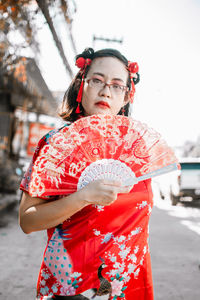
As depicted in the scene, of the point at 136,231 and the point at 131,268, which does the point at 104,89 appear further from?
the point at 131,268

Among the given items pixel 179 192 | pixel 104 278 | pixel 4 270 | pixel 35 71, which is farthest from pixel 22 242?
pixel 179 192

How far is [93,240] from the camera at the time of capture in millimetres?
1061

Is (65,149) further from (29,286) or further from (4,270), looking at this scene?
(4,270)

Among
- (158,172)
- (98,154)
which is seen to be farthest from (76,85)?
(158,172)

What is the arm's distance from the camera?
36.6 inches

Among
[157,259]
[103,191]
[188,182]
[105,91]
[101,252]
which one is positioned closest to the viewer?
[103,191]

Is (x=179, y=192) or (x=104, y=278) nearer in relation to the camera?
(x=104, y=278)

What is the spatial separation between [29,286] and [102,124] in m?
2.69

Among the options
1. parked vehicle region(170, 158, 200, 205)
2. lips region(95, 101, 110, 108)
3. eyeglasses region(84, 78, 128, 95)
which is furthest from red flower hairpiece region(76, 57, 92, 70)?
parked vehicle region(170, 158, 200, 205)

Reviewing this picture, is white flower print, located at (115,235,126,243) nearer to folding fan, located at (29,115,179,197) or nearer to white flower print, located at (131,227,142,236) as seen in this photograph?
white flower print, located at (131,227,142,236)

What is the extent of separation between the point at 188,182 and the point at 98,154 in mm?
8597

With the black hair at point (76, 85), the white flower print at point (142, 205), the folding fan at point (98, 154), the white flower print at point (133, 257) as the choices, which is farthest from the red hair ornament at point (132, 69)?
the white flower print at point (133, 257)

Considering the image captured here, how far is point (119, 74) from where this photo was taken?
1233 mm

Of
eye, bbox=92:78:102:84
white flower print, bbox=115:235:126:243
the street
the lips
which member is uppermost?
eye, bbox=92:78:102:84
